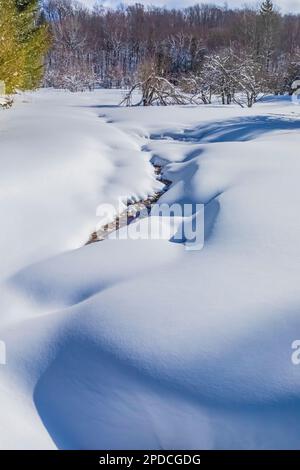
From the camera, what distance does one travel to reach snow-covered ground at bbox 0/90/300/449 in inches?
68.2

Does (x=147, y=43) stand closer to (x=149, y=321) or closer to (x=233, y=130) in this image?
(x=233, y=130)

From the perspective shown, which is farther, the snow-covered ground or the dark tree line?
the dark tree line

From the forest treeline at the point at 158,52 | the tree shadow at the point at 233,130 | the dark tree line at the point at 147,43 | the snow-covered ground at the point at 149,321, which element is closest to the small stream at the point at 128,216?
the snow-covered ground at the point at 149,321

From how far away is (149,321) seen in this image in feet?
7.19

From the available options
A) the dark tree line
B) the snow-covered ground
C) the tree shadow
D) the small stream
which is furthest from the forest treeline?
the snow-covered ground

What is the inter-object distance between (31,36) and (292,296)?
17879 mm

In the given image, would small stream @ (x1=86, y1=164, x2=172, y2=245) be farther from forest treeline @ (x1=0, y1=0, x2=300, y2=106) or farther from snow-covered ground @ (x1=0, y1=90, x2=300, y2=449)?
forest treeline @ (x1=0, y1=0, x2=300, y2=106)

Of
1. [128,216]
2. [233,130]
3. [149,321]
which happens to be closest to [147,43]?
[233,130]

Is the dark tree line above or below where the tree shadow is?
above

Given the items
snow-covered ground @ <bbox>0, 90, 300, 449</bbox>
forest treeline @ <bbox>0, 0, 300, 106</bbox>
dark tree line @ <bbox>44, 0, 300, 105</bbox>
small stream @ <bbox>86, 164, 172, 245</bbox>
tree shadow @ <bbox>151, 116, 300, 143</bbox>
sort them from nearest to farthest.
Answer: snow-covered ground @ <bbox>0, 90, 300, 449</bbox> → small stream @ <bbox>86, 164, 172, 245</bbox> → tree shadow @ <bbox>151, 116, 300, 143</bbox> → forest treeline @ <bbox>0, 0, 300, 106</bbox> → dark tree line @ <bbox>44, 0, 300, 105</bbox>

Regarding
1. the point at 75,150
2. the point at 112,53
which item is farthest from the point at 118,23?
the point at 75,150

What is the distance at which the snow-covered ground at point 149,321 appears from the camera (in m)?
1.73

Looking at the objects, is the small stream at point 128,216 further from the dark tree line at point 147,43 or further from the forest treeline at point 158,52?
the dark tree line at point 147,43

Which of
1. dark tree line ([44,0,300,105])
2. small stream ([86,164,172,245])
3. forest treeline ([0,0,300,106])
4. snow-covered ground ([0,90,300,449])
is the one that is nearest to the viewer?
snow-covered ground ([0,90,300,449])
